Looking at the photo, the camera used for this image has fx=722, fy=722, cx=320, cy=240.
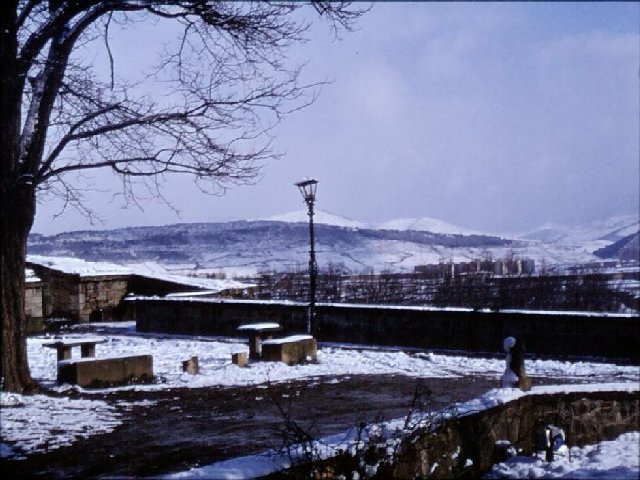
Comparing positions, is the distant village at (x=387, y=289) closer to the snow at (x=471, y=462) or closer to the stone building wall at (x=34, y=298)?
the stone building wall at (x=34, y=298)

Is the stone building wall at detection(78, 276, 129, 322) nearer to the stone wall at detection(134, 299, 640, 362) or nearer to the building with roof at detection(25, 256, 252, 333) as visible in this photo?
the building with roof at detection(25, 256, 252, 333)

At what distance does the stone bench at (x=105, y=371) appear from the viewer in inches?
411

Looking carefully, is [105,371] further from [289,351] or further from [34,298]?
[34,298]

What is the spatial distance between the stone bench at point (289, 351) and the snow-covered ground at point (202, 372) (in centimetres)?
27

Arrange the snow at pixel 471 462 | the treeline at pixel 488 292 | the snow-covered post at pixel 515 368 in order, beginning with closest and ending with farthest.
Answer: the snow at pixel 471 462
the snow-covered post at pixel 515 368
the treeline at pixel 488 292

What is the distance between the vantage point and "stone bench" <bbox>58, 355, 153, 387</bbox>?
1044 centimetres

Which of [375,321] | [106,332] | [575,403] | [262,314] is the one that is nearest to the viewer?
[575,403]

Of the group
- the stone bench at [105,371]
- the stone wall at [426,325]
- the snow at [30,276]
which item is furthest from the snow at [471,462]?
the snow at [30,276]

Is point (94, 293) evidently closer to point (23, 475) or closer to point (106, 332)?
point (106, 332)

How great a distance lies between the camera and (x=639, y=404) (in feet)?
28.4

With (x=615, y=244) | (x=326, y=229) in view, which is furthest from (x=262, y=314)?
(x=326, y=229)

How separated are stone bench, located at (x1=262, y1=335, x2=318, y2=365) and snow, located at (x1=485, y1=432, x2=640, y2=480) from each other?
20.4 feet

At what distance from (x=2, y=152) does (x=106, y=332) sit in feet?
43.4

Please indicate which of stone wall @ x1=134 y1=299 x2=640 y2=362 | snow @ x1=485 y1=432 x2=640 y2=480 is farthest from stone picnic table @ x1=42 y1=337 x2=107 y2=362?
snow @ x1=485 y1=432 x2=640 y2=480
